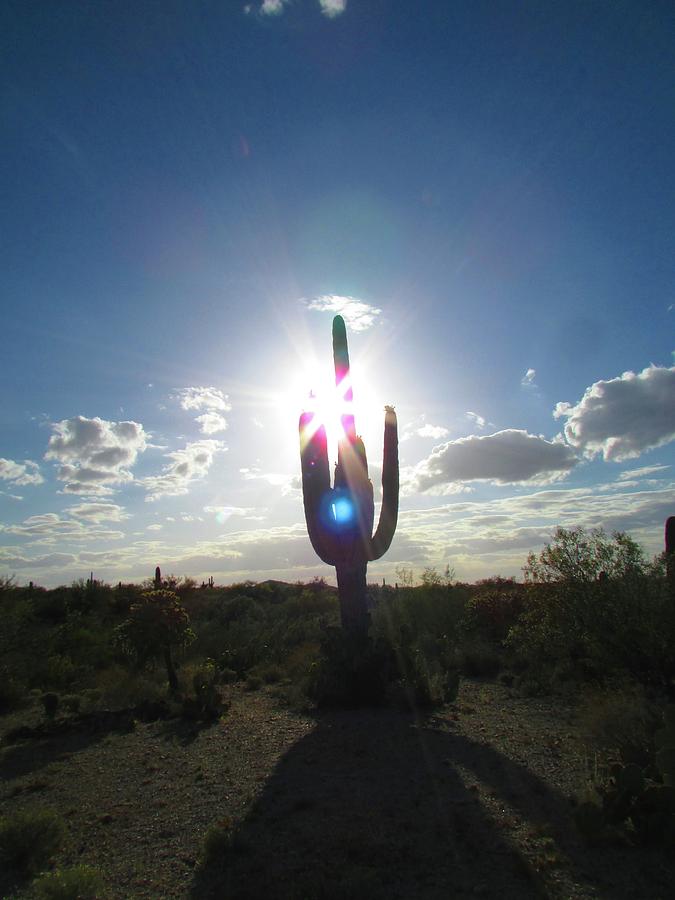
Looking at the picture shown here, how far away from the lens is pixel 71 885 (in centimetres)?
484

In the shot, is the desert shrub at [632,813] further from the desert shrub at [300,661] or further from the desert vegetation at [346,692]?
the desert shrub at [300,661]

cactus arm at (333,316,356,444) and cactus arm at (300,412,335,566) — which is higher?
cactus arm at (333,316,356,444)

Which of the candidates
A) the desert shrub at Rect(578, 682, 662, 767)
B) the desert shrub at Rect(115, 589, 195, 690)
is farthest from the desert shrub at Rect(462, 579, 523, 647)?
the desert shrub at Rect(578, 682, 662, 767)

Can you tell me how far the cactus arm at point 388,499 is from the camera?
1342 cm

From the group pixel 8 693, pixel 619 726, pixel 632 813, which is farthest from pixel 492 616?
pixel 632 813

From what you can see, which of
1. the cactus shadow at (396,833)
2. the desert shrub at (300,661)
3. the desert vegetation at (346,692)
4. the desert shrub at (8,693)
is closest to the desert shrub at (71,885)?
the desert vegetation at (346,692)

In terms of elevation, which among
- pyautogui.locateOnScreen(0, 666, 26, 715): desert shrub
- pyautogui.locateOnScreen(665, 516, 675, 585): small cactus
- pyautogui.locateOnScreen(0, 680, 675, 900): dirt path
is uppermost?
pyautogui.locateOnScreen(665, 516, 675, 585): small cactus

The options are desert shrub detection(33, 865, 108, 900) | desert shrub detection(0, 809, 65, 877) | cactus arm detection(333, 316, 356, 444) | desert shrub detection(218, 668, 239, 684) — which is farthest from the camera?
desert shrub detection(218, 668, 239, 684)

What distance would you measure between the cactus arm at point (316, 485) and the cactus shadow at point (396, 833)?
4941 millimetres

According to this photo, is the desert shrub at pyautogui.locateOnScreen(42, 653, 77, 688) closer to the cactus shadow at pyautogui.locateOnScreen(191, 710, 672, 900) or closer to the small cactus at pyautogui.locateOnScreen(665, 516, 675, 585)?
the cactus shadow at pyautogui.locateOnScreen(191, 710, 672, 900)

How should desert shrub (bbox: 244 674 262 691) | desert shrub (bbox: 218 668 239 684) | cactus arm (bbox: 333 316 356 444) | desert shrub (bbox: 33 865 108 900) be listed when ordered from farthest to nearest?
1. desert shrub (bbox: 218 668 239 684)
2. desert shrub (bbox: 244 674 262 691)
3. cactus arm (bbox: 333 316 356 444)
4. desert shrub (bbox: 33 865 108 900)

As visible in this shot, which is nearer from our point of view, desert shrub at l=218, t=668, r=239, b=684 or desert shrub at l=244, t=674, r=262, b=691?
desert shrub at l=244, t=674, r=262, b=691

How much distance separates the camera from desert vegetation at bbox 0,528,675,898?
551cm

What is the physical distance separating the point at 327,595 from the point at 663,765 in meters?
29.0
